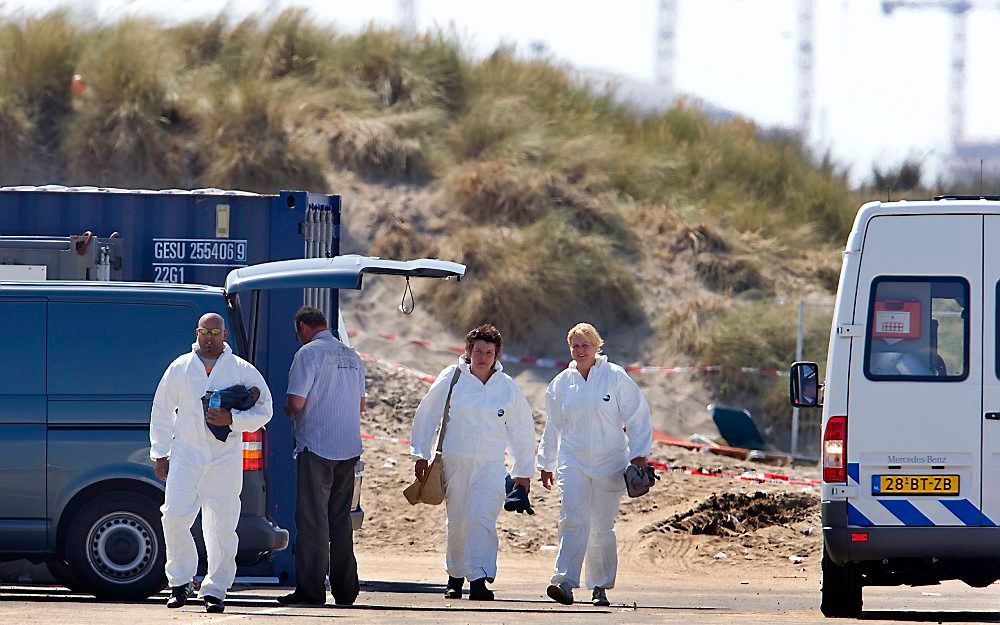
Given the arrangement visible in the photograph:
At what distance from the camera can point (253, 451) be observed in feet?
33.9

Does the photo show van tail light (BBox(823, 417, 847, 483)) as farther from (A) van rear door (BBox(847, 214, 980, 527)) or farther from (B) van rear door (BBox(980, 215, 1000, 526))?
(B) van rear door (BBox(980, 215, 1000, 526))

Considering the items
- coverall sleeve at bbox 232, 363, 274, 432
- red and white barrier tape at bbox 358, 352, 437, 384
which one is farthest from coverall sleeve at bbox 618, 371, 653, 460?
red and white barrier tape at bbox 358, 352, 437, 384

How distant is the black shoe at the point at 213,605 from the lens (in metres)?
9.70

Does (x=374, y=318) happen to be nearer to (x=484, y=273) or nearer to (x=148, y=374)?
(x=484, y=273)

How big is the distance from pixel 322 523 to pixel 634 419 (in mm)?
2112

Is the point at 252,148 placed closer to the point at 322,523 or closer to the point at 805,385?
the point at 322,523

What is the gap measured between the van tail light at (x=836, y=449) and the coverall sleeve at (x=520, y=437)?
2350 millimetres

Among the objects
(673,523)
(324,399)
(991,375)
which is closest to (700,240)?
(673,523)

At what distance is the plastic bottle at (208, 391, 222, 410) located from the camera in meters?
9.60

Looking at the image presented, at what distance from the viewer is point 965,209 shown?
31.0 feet

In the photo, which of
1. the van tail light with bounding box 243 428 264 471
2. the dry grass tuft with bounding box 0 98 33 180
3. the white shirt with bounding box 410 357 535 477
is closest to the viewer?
the van tail light with bounding box 243 428 264 471

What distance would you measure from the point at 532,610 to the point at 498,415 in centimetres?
129

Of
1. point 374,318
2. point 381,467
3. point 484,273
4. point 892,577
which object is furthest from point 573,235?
point 892,577

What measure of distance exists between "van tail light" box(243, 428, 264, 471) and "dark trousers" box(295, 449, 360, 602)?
342 mm
